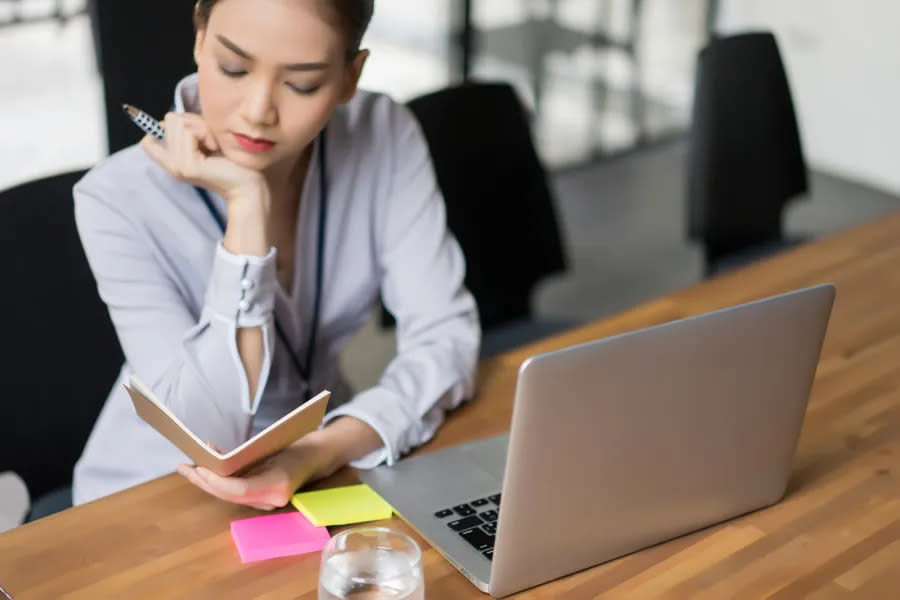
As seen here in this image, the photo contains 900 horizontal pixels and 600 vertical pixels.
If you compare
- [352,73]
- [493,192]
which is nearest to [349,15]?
[352,73]

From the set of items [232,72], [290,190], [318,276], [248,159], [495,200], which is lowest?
[495,200]

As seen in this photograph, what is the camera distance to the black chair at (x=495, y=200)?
228cm

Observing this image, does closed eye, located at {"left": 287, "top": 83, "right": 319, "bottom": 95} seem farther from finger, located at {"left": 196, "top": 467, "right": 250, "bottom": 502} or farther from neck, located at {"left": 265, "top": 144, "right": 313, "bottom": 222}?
finger, located at {"left": 196, "top": 467, "right": 250, "bottom": 502}

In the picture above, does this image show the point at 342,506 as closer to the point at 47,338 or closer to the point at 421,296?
the point at 421,296

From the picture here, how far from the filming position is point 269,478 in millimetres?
1324

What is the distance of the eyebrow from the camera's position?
1.43 m

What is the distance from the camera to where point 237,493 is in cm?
129

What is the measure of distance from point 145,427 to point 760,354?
0.84 meters

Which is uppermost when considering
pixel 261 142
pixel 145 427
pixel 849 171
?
pixel 261 142

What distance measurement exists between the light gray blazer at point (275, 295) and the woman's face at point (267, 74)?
114 mm

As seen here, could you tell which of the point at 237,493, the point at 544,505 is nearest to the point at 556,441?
the point at 544,505

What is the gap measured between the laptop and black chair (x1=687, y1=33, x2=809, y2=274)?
1347mm

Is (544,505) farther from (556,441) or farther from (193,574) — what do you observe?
(193,574)

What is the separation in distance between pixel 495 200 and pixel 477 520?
3.65ft
